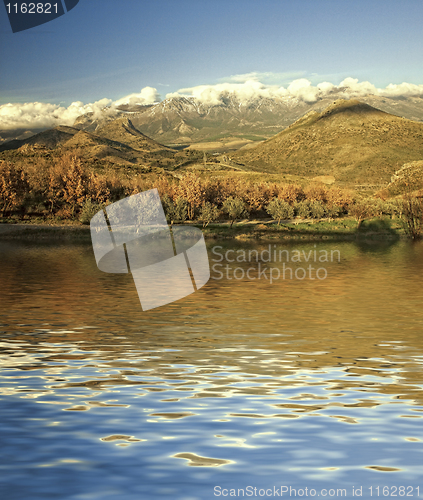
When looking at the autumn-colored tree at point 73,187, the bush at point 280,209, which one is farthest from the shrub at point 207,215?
the autumn-colored tree at point 73,187

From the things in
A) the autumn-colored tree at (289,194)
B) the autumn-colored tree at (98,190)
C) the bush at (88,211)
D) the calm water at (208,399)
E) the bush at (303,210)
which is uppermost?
the autumn-colored tree at (98,190)

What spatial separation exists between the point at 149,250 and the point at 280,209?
3887 cm

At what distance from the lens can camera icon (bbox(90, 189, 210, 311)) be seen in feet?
97.2

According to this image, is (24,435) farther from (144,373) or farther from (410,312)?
(410,312)

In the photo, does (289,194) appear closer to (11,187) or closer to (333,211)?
(333,211)

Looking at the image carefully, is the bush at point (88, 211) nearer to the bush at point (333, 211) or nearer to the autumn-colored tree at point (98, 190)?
the autumn-colored tree at point (98, 190)

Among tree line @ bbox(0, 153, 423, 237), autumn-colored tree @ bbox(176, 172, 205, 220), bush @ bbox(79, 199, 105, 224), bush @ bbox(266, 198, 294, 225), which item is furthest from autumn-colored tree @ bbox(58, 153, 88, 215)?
bush @ bbox(266, 198, 294, 225)

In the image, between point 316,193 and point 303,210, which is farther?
point 316,193

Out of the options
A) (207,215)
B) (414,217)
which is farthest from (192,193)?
(414,217)

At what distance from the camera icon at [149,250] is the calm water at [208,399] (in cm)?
557

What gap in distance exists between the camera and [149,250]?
2250 inches

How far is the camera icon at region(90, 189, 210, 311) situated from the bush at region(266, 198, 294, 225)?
57.7 ft

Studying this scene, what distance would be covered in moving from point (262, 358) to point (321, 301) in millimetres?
11270

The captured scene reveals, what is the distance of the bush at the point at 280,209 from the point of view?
92.6 m
